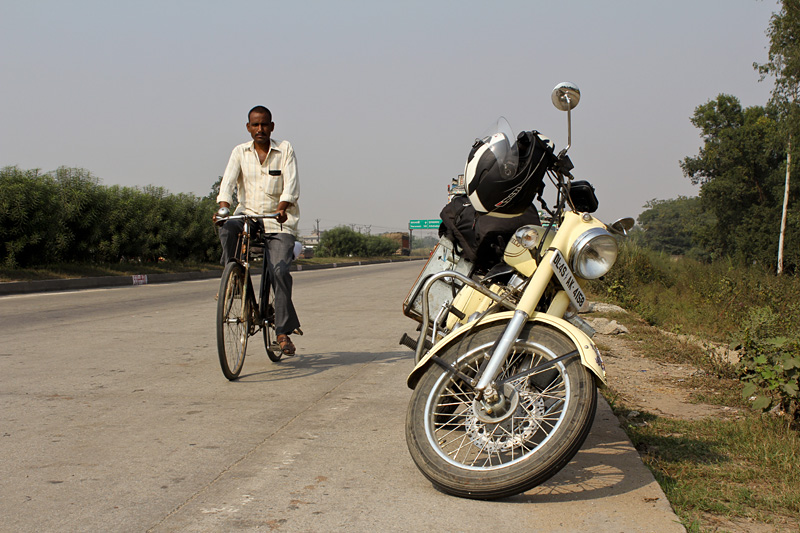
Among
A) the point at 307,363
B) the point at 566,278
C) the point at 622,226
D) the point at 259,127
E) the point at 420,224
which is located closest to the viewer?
the point at 566,278

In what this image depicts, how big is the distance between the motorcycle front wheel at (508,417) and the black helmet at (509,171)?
560 millimetres

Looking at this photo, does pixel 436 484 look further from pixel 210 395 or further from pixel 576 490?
pixel 210 395

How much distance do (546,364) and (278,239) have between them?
311cm

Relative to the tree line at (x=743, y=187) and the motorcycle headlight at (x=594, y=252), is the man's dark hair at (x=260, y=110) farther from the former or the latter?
the tree line at (x=743, y=187)

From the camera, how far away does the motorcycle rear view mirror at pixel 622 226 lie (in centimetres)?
290

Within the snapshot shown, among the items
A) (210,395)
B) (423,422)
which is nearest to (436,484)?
(423,422)

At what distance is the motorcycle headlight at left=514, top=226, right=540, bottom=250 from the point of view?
9.05 feet

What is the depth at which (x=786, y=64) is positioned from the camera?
29.1 m

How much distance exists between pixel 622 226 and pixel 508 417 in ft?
3.21

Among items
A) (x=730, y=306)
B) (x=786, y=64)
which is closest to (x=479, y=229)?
(x=730, y=306)

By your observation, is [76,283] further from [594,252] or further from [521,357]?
[594,252]

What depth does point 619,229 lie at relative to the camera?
2934 millimetres

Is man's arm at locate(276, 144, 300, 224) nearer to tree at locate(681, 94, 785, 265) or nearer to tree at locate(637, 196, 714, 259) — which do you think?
tree at locate(681, 94, 785, 265)

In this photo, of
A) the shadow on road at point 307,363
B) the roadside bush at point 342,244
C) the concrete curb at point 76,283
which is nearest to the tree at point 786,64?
the concrete curb at point 76,283
